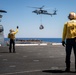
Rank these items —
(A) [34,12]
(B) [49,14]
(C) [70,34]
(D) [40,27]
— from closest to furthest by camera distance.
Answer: (C) [70,34]
(D) [40,27]
(A) [34,12]
(B) [49,14]

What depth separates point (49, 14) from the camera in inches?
3100

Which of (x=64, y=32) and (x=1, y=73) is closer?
(x=1, y=73)

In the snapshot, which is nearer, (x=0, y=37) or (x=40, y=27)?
(x=0, y=37)

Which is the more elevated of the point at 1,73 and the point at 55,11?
the point at 55,11

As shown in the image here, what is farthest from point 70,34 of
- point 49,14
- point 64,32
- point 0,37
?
point 49,14

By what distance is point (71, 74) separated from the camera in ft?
25.2

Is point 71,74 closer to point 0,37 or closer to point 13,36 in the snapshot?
point 13,36

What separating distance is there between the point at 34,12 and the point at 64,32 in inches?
2489

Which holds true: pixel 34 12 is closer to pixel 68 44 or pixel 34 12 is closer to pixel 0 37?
pixel 0 37

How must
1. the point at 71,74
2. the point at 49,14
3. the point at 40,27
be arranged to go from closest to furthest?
the point at 71,74 < the point at 40,27 < the point at 49,14

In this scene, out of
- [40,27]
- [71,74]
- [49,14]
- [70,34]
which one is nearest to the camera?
[71,74]

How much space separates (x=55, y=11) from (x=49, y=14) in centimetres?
409

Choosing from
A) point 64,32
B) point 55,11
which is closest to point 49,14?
point 55,11

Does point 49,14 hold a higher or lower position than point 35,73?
higher
